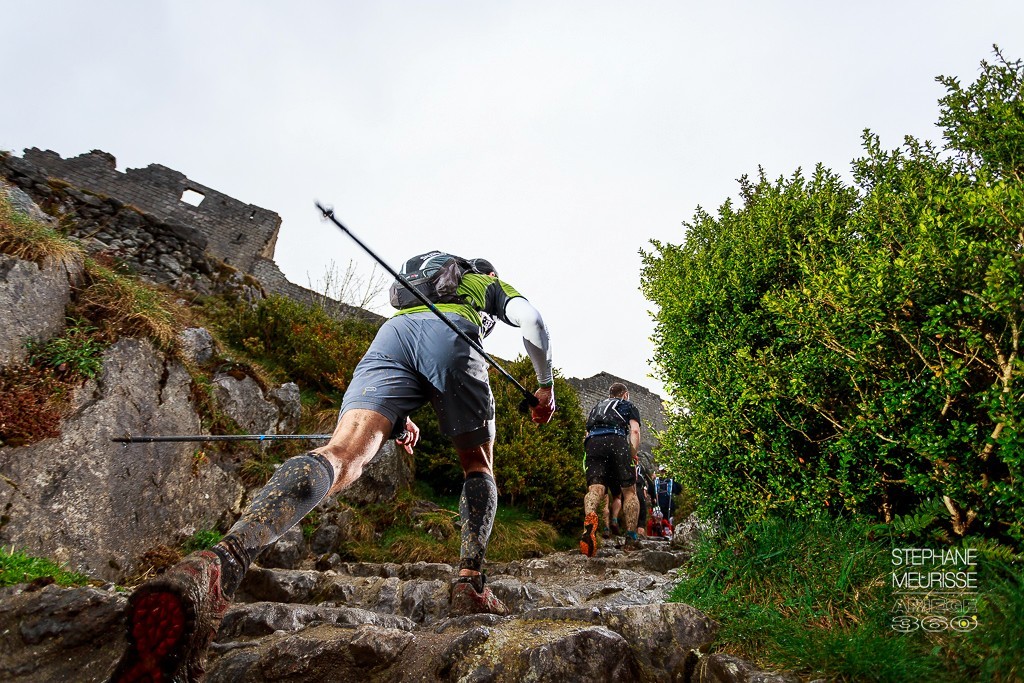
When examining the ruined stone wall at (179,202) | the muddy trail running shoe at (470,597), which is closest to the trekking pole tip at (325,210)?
the muddy trail running shoe at (470,597)

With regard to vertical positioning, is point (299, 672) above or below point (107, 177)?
below

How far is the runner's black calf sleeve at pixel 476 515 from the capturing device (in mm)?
2975

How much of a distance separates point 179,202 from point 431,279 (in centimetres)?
1748

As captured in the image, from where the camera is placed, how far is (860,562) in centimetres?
265

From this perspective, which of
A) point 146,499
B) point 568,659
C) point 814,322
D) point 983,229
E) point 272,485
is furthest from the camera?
point 146,499

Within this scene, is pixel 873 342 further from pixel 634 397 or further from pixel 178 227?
pixel 634 397

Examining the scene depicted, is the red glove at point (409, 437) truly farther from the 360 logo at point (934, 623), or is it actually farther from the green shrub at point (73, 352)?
the green shrub at point (73, 352)

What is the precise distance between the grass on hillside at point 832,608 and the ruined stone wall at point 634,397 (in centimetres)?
1058

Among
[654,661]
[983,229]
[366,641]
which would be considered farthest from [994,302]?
[366,641]

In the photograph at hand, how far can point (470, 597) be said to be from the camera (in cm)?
291

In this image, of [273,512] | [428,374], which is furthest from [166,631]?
[428,374]

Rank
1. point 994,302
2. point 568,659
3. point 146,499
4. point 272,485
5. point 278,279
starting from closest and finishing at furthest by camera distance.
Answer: point 568,659
point 272,485
point 994,302
point 146,499
point 278,279

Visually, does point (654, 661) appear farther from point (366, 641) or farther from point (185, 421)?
point (185, 421)

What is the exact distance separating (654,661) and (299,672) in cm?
140
